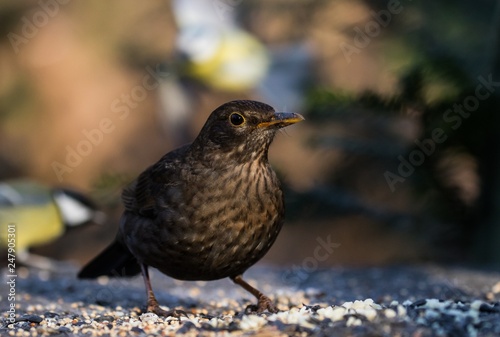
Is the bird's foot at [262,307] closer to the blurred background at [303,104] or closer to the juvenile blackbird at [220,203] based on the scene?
the juvenile blackbird at [220,203]

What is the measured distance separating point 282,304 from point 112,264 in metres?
0.96

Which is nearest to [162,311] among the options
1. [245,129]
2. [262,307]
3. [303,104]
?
[262,307]

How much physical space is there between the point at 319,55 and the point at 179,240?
4336 mm

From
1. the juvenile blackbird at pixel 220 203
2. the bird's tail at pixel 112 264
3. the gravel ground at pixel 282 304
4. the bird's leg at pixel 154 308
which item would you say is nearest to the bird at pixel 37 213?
the gravel ground at pixel 282 304

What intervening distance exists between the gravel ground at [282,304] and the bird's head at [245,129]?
0.72 metres

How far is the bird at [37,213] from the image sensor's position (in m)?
6.24

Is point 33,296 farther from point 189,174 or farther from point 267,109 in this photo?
point 267,109

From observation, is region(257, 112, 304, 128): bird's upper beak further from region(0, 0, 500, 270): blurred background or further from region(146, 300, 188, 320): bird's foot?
region(0, 0, 500, 270): blurred background

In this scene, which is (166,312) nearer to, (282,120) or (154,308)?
(154,308)

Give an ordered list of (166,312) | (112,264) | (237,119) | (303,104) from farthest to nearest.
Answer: (303,104) → (112,264) → (166,312) → (237,119)

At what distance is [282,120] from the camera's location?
354 centimetres

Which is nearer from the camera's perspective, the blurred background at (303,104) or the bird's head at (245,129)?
the bird's head at (245,129)

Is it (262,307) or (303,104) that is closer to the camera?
(262,307)

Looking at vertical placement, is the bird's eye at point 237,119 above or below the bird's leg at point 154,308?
above
